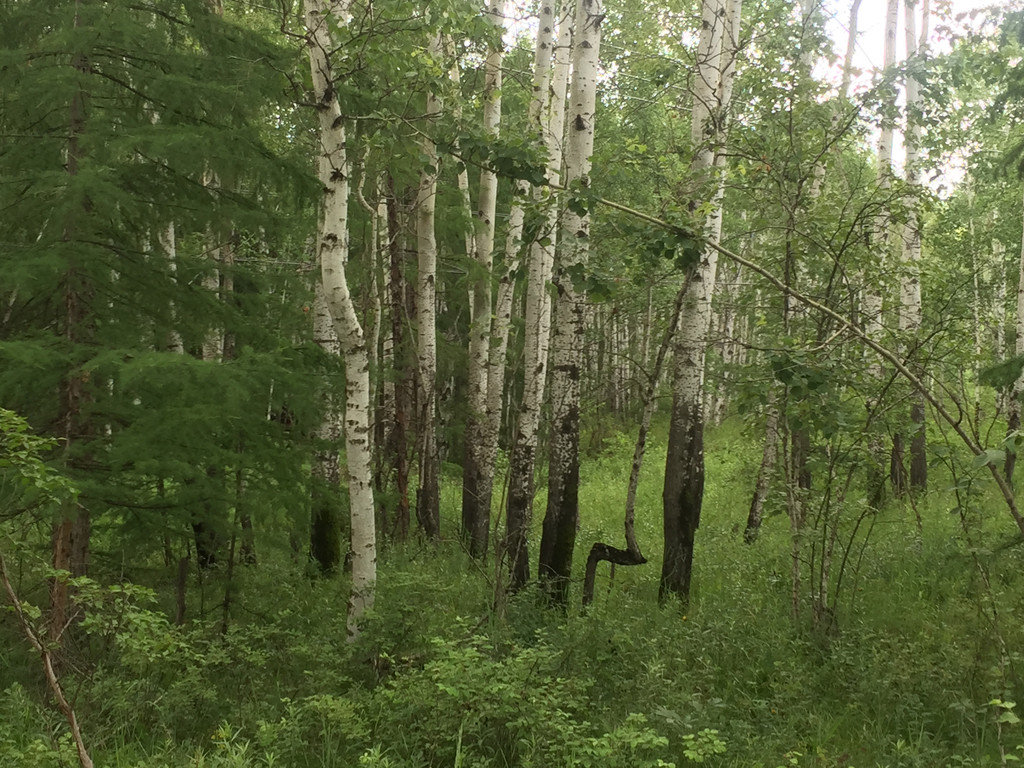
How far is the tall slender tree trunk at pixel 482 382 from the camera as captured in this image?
9953 millimetres

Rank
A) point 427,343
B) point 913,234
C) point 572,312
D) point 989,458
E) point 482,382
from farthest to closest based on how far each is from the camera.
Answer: point 913,234 < point 482,382 < point 427,343 < point 572,312 < point 989,458

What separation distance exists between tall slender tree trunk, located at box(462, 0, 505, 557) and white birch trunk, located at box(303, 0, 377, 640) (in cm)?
353

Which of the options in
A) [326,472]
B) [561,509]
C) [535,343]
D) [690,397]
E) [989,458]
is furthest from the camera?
[326,472]

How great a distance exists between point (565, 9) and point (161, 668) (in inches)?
397

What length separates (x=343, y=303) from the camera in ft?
19.9

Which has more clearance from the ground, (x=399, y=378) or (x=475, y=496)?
(x=399, y=378)

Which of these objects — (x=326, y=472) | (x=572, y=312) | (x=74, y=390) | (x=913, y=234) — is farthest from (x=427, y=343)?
(x=913, y=234)

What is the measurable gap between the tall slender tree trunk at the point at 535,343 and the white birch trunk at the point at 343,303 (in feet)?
4.64

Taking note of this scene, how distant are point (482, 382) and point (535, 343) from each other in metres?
2.46

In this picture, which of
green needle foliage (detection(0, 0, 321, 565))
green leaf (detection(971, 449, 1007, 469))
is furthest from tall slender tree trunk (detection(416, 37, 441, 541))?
green leaf (detection(971, 449, 1007, 469))

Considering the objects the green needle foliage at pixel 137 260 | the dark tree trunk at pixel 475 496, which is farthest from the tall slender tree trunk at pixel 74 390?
the dark tree trunk at pixel 475 496

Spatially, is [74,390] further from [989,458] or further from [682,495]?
[989,458]

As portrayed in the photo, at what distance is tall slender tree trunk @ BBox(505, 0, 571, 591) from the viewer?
7.66m

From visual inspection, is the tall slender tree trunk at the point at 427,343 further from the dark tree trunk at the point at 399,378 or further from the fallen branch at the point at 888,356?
the fallen branch at the point at 888,356
